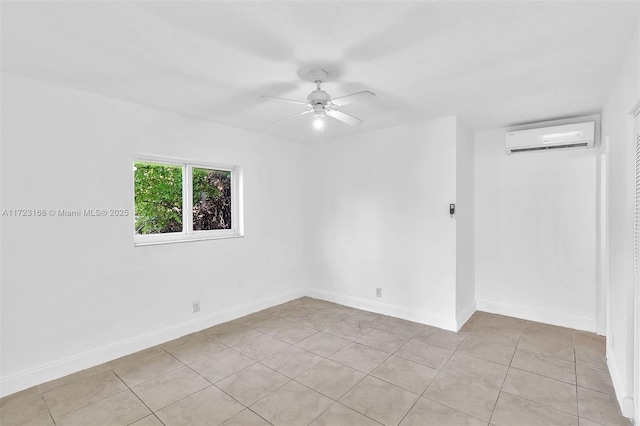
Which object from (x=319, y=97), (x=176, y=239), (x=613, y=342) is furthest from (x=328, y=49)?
(x=613, y=342)

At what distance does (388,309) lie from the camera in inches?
157

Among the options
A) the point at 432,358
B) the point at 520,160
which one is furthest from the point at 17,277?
the point at 520,160

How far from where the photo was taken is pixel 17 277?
237 centimetres

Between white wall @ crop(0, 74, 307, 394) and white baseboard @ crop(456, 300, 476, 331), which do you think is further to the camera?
white baseboard @ crop(456, 300, 476, 331)

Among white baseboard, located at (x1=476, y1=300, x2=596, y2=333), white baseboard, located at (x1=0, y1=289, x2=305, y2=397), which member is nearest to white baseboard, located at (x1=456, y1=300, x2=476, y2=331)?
white baseboard, located at (x1=476, y1=300, x2=596, y2=333)

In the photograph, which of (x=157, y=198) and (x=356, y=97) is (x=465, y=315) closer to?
(x=356, y=97)

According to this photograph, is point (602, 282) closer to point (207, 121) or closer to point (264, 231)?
point (264, 231)

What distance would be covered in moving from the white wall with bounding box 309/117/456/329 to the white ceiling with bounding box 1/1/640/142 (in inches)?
31.7

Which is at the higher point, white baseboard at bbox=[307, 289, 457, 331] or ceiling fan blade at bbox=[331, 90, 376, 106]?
ceiling fan blade at bbox=[331, 90, 376, 106]

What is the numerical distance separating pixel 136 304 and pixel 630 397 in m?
3.89

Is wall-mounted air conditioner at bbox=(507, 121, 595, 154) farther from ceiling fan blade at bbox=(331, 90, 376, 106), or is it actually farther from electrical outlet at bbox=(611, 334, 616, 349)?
ceiling fan blade at bbox=(331, 90, 376, 106)

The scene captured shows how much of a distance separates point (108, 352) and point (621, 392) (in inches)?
157

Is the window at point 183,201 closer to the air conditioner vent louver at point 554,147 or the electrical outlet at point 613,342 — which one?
the air conditioner vent louver at point 554,147

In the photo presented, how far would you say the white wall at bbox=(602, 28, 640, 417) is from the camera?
6.43 ft
